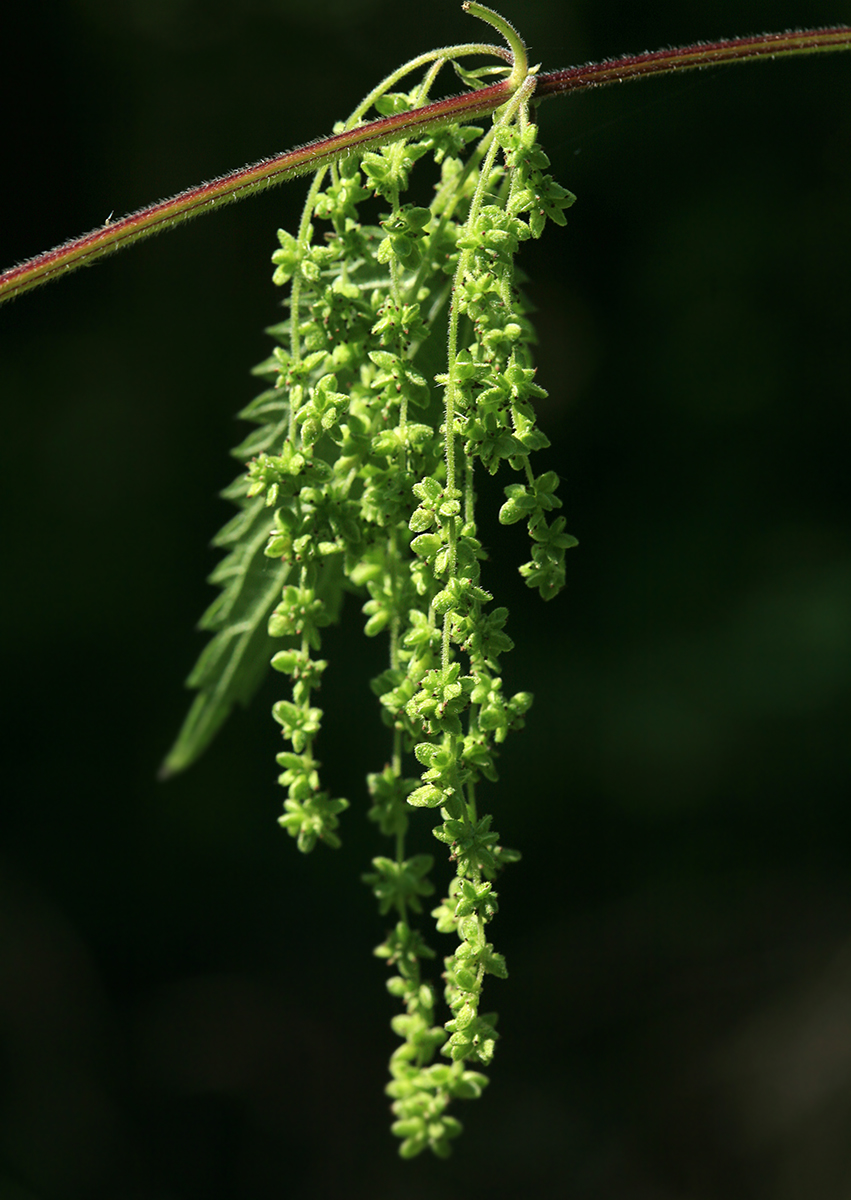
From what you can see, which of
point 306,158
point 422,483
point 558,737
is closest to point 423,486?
point 422,483

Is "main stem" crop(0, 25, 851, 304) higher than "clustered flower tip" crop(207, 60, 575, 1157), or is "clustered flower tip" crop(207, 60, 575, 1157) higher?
"main stem" crop(0, 25, 851, 304)

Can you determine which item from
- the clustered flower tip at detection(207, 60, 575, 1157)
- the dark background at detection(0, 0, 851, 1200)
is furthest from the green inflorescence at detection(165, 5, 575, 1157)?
the dark background at detection(0, 0, 851, 1200)

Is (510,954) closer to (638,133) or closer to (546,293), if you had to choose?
(546,293)

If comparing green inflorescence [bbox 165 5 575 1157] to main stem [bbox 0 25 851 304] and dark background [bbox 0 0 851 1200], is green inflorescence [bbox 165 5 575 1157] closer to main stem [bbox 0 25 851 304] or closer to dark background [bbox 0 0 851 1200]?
main stem [bbox 0 25 851 304]

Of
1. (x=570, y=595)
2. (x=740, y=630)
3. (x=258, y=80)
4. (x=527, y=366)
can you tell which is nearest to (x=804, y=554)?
(x=740, y=630)

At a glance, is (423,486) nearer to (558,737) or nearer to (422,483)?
(422,483)

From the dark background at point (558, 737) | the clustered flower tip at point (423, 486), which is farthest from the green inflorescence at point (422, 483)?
the dark background at point (558, 737)
